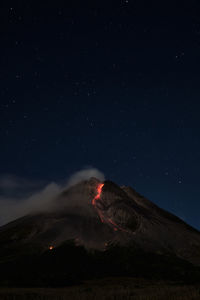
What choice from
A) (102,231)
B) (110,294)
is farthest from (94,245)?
(110,294)

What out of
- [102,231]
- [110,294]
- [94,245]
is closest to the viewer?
[110,294]

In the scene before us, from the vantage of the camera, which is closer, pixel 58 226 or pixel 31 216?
pixel 58 226

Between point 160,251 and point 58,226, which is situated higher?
point 58,226

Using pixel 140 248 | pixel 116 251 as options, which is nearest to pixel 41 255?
pixel 116 251

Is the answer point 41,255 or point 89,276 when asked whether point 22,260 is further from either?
point 89,276

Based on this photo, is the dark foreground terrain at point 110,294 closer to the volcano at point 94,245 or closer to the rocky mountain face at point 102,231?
the volcano at point 94,245

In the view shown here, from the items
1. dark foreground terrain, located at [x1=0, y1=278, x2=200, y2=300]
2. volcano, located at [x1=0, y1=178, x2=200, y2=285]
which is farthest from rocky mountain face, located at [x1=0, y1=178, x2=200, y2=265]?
dark foreground terrain, located at [x1=0, y1=278, x2=200, y2=300]

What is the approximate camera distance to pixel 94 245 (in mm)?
129625

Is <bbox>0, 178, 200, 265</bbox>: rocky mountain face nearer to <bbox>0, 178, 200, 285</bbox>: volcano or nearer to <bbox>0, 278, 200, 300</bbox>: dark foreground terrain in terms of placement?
<bbox>0, 178, 200, 285</bbox>: volcano

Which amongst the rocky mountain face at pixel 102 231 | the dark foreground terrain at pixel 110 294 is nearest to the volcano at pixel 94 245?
the rocky mountain face at pixel 102 231

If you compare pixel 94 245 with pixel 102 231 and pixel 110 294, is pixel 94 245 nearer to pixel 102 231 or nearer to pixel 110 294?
pixel 102 231

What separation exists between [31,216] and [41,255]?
253ft

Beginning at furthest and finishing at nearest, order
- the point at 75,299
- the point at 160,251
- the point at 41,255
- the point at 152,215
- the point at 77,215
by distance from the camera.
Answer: the point at 152,215
the point at 77,215
the point at 160,251
the point at 41,255
the point at 75,299

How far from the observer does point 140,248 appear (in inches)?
5089
